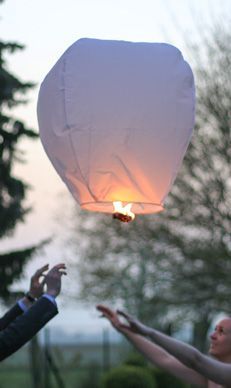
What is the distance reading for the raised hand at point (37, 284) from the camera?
5.37 m

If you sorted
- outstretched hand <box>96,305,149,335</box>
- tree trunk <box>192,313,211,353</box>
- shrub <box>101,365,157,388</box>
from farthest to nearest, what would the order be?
tree trunk <box>192,313,211,353</box> < shrub <box>101,365,157,388</box> < outstretched hand <box>96,305,149,335</box>

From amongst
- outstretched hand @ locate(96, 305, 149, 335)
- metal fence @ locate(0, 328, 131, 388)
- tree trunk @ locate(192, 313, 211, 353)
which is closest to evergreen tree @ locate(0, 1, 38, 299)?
metal fence @ locate(0, 328, 131, 388)

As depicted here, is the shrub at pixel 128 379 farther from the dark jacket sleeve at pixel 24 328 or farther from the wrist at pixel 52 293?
the dark jacket sleeve at pixel 24 328

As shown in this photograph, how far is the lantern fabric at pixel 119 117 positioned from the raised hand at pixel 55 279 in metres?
0.84

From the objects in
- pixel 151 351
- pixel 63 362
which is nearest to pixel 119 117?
pixel 151 351

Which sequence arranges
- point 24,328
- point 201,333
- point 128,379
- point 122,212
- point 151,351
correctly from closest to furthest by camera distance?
point 24,328, point 122,212, point 151,351, point 128,379, point 201,333

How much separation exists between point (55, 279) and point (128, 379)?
1170cm

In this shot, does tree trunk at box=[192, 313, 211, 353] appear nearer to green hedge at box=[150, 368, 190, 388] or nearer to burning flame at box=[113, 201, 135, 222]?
green hedge at box=[150, 368, 190, 388]

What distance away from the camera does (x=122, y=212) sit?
582cm

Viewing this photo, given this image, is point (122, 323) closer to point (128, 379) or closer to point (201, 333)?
point (128, 379)

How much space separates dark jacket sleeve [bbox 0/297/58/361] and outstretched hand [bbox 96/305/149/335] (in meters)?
1.13

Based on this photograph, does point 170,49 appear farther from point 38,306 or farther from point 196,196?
point 196,196

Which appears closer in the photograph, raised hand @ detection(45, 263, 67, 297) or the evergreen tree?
raised hand @ detection(45, 263, 67, 297)

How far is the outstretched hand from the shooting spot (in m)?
5.59
